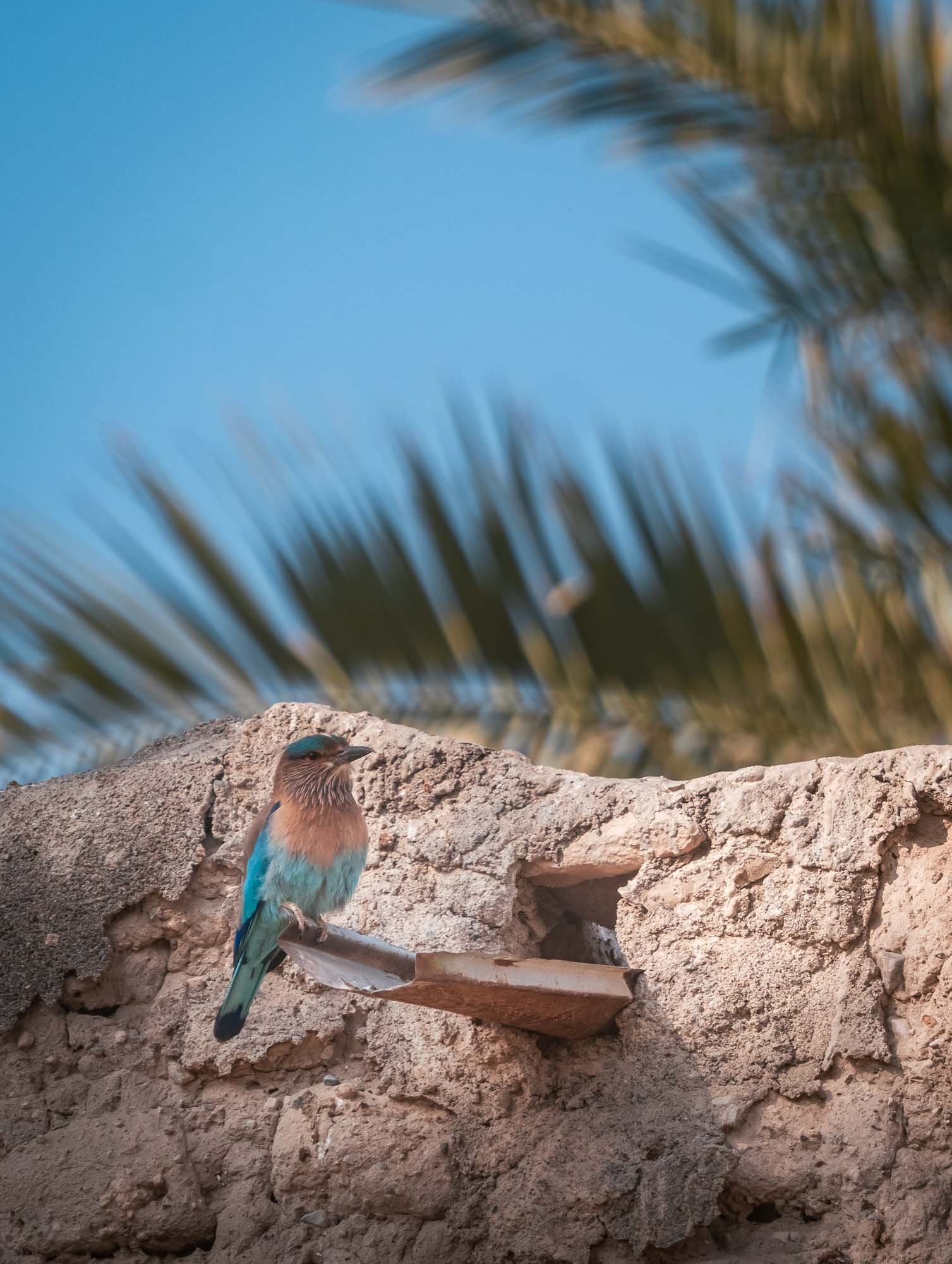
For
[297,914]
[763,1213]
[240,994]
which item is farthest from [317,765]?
[763,1213]

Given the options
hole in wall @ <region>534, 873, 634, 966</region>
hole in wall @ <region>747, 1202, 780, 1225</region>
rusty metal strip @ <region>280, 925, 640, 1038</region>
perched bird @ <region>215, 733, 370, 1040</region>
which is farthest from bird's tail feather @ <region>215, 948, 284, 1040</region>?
hole in wall @ <region>747, 1202, 780, 1225</region>

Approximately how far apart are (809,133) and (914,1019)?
9.97ft

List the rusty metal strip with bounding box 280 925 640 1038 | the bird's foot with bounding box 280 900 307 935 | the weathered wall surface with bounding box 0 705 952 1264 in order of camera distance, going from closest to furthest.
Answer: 1. the rusty metal strip with bounding box 280 925 640 1038
2. the weathered wall surface with bounding box 0 705 952 1264
3. the bird's foot with bounding box 280 900 307 935

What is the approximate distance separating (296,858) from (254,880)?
12 cm

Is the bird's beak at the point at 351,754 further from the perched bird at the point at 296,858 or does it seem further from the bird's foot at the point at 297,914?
the bird's foot at the point at 297,914

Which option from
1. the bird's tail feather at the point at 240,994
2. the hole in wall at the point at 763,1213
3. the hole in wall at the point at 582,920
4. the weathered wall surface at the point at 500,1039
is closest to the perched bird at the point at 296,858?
the bird's tail feather at the point at 240,994

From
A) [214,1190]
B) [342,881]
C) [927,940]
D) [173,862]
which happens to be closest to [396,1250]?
[214,1190]

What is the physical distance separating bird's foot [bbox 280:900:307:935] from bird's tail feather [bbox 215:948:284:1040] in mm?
137

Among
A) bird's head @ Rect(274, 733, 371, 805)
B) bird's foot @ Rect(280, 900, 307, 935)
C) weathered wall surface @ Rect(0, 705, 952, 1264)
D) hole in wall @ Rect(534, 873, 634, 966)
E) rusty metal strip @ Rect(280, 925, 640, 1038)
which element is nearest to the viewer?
rusty metal strip @ Rect(280, 925, 640, 1038)

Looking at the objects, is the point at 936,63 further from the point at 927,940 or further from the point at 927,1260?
the point at 927,1260

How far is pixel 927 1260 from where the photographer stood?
2791mm

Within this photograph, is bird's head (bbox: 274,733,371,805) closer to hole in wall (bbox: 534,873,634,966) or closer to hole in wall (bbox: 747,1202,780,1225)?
hole in wall (bbox: 534,873,634,966)

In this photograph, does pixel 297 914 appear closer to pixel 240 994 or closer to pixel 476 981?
pixel 240 994

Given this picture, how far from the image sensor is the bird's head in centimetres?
340
